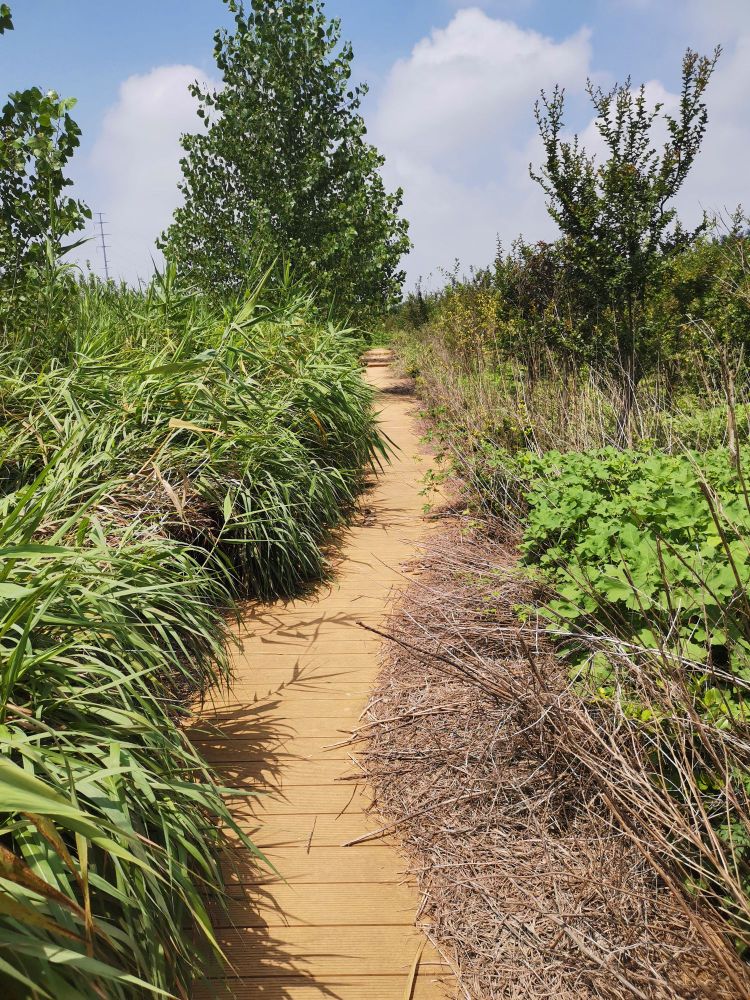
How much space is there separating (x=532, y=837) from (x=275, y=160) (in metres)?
10.0

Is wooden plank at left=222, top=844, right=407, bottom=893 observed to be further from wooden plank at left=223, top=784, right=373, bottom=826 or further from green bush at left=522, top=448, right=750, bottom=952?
green bush at left=522, top=448, right=750, bottom=952

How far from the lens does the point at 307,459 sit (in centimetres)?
519

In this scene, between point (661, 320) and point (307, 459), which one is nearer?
point (307, 459)

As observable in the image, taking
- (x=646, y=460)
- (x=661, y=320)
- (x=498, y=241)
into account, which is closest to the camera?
(x=646, y=460)

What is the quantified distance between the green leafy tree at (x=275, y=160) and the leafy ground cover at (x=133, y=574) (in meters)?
3.51

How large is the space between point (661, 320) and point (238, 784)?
6.30 meters

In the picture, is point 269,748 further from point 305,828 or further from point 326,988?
point 326,988

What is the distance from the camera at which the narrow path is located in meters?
1.95

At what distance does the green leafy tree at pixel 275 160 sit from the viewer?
999 centimetres

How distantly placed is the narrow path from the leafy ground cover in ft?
0.60

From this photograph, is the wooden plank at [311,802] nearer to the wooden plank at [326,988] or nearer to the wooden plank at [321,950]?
the wooden plank at [321,950]

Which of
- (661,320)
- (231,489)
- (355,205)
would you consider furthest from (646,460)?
(355,205)

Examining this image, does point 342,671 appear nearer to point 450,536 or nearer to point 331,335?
point 450,536

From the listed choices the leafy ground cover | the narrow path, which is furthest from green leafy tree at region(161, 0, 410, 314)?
the narrow path
